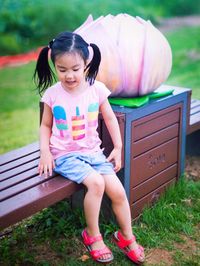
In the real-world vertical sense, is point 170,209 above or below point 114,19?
below

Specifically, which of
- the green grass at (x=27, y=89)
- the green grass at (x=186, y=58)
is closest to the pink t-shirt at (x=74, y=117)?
the green grass at (x=27, y=89)

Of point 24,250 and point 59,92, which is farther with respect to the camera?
point 24,250

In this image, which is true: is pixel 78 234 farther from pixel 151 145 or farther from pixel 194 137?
pixel 194 137

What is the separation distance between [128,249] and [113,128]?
674mm

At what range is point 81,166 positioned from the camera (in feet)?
8.86

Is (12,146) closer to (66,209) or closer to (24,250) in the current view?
(66,209)

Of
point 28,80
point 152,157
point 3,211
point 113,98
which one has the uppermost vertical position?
point 113,98

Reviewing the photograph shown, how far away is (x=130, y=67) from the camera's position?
116 inches

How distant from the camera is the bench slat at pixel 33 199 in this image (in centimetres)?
232

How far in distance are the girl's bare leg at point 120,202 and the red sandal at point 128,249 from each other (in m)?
0.02

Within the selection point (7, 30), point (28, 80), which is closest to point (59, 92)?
point (28, 80)

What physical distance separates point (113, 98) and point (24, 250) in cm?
105

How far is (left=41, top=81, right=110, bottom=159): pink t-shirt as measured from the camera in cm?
271

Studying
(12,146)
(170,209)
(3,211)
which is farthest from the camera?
(12,146)
